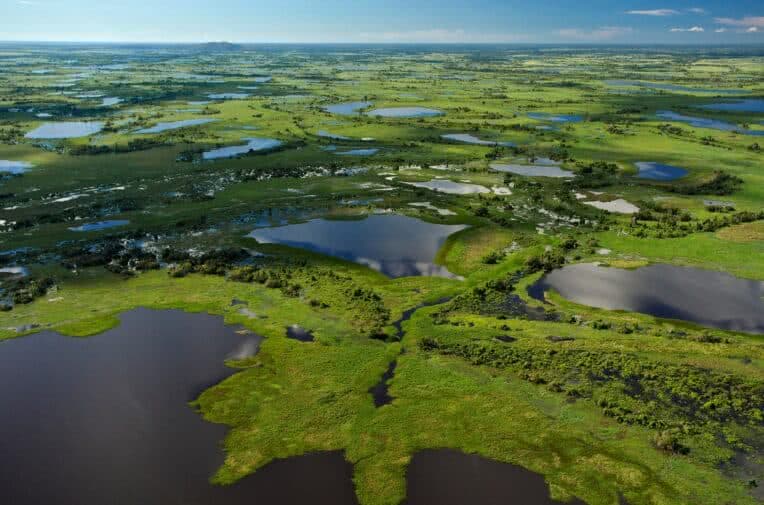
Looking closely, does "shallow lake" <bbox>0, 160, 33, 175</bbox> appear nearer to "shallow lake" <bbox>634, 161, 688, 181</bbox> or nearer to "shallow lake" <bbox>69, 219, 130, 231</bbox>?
"shallow lake" <bbox>69, 219, 130, 231</bbox>

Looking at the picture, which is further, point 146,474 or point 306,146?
point 306,146

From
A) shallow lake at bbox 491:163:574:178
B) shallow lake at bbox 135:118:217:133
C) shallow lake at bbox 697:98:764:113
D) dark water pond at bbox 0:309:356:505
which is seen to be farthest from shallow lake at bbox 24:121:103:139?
shallow lake at bbox 697:98:764:113

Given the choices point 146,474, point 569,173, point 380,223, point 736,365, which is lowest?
point 146,474

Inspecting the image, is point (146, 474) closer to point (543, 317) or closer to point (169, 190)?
point (543, 317)

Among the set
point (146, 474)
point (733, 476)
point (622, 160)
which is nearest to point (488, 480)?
point (733, 476)

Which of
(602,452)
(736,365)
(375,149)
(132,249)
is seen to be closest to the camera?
(602,452)

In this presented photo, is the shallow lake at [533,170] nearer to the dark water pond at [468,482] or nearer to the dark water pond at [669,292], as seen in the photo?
the dark water pond at [669,292]

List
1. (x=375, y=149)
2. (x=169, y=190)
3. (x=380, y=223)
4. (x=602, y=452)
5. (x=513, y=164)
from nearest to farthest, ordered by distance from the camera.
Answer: (x=602, y=452) → (x=380, y=223) → (x=169, y=190) → (x=513, y=164) → (x=375, y=149)

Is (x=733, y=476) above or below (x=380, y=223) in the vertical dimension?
below
